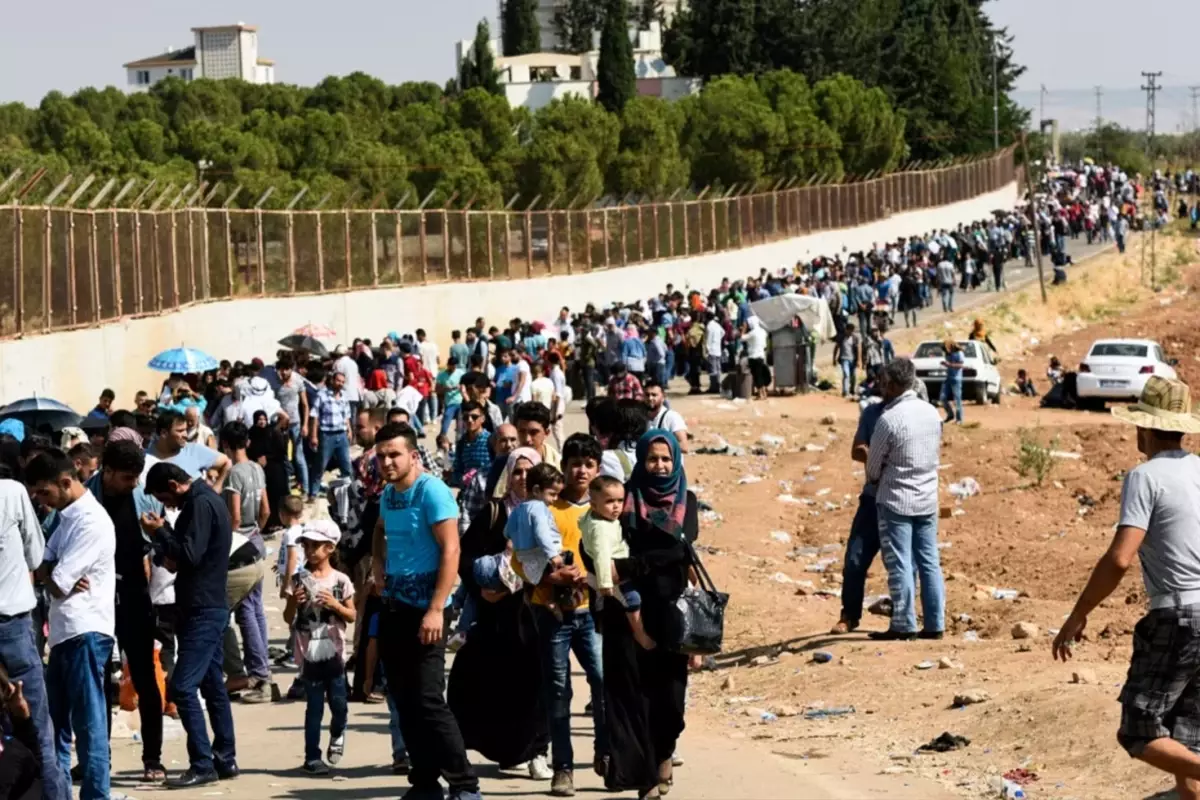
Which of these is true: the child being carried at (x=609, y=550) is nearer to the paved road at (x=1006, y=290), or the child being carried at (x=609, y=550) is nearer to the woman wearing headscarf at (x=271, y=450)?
the woman wearing headscarf at (x=271, y=450)

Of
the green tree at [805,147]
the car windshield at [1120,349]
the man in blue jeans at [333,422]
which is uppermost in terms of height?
the green tree at [805,147]

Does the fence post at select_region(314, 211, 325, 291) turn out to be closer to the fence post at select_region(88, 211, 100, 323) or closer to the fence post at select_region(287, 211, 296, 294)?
the fence post at select_region(287, 211, 296, 294)

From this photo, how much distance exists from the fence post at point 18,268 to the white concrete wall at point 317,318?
351 millimetres

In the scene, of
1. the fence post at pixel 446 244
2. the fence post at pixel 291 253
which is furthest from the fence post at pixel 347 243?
the fence post at pixel 446 244

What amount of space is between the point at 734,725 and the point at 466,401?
3.18 metres

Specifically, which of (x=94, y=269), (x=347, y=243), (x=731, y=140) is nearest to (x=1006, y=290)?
(x=731, y=140)

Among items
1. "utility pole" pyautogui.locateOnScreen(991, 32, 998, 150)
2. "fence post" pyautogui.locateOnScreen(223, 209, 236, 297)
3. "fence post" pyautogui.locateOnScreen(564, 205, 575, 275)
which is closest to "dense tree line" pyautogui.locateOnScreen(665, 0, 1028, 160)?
"utility pole" pyautogui.locateOnScreen(991, 32, 998, 150)

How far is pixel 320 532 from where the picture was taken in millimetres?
11594

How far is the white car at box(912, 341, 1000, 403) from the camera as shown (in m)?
37.6

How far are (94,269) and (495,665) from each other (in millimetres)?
19110

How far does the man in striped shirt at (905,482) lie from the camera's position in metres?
14.2

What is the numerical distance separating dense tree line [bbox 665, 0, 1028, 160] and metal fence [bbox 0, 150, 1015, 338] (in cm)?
3485

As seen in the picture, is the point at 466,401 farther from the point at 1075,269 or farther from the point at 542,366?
the point at 1075,269

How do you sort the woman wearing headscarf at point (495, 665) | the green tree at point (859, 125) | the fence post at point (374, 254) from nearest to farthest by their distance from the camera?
the woman wearing headscarf at point (495, 665)
the fence post at point (374, 254)
the green tree at point (859, 125)
